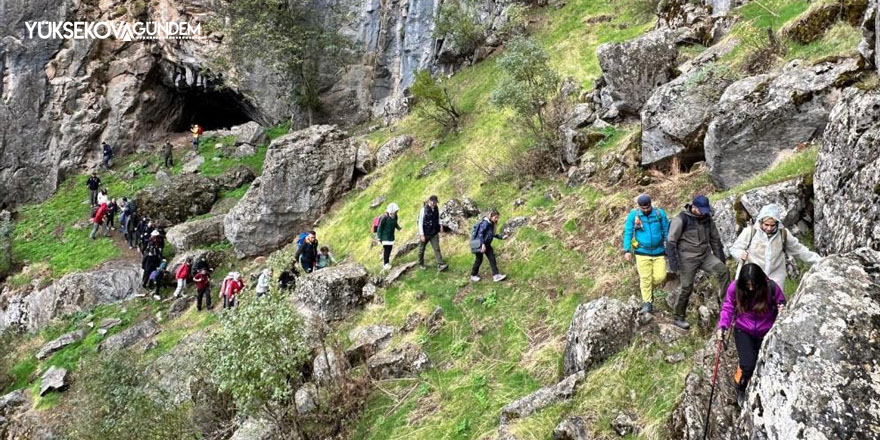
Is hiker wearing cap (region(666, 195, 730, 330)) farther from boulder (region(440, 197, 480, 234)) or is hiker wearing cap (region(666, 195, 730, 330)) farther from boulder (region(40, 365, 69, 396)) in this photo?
boulder (region(40, 365, 69, 396))

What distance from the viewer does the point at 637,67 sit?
15.3 m

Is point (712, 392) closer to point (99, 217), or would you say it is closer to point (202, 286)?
point (202, 286)

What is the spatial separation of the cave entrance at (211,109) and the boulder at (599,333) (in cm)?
3315

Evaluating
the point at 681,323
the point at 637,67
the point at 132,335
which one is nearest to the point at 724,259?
the point at 681,323

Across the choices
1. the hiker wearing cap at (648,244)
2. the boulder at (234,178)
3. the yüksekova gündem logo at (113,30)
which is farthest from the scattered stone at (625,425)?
the yüksekova gündem logo at (113,30)

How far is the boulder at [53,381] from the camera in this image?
16.8m

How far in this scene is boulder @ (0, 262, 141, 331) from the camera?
72.5 feet

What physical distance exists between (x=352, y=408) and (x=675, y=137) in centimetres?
933

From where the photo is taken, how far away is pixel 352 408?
9.16 m

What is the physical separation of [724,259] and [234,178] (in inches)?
1095

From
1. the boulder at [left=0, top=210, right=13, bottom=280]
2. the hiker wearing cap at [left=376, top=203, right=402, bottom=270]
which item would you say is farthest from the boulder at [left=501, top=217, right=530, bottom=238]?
the boulder at [left=0, top=210, right=13, bottom=280]

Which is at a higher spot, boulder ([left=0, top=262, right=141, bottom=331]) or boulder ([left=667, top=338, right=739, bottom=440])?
boulder ([left=667, top=338, right=739, bottom=440])

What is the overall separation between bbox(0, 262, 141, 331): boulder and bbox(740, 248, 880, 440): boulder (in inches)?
959

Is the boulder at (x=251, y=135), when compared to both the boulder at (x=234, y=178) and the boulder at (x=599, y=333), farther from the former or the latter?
the boulder at (x=599, y=333)
